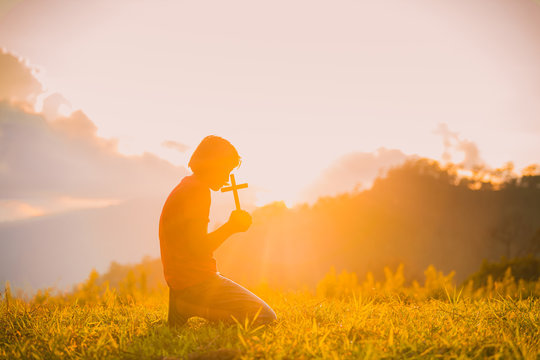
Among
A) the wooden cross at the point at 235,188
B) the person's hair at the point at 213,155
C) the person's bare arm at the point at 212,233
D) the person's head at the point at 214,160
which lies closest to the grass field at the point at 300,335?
the person's bare arm at the point at 212,233

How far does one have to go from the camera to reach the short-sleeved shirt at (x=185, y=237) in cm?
402

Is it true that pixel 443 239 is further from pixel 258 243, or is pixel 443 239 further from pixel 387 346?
pixel 387 346

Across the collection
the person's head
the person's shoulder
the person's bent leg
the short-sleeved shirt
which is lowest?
the person's bent leg

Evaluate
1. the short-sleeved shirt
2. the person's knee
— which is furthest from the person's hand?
the person's knee

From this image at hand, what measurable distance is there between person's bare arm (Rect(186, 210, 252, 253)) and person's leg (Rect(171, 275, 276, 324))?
46cm

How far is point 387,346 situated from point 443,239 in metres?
29.8

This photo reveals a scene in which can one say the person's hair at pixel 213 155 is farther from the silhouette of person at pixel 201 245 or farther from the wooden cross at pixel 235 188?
the wooden cross at pixel 235 188

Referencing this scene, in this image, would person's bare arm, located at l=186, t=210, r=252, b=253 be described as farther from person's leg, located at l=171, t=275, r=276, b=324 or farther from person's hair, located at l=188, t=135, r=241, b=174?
person's hair, located at l=188, t=135, r=241, b=174

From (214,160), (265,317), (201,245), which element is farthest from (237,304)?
(214,160)

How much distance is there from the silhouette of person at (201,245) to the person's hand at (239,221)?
0.01 meters

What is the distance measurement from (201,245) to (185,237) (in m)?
0.21

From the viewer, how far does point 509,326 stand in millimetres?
3848

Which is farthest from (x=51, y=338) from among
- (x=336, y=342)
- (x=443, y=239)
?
(x=443, y=239)

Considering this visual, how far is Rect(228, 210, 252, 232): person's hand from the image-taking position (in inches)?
155
